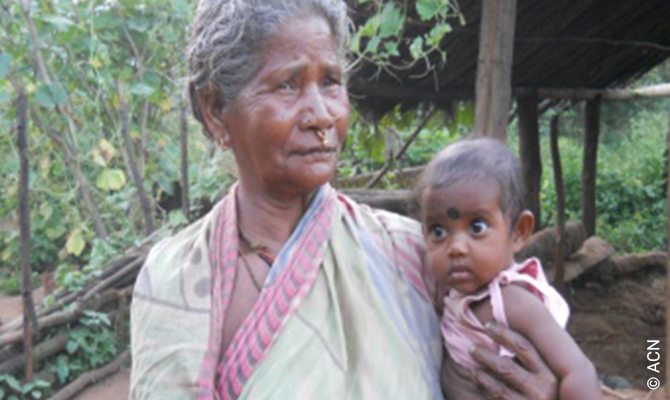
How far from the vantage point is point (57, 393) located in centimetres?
463

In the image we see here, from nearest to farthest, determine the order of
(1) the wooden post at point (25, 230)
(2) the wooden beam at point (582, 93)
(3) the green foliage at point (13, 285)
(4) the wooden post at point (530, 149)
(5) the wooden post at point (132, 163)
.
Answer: (1) the wooden post at point (25, 230)
(5) the wooden post at point (132, 163)
(2) the wooden beam at point (582, 93)
(4) the wooden post at point (530, 149)
(3) the green foliage at point (13, 285)

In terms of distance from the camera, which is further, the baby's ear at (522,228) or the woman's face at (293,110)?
the baby's ear at (522,228)

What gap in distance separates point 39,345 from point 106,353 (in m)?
0.49

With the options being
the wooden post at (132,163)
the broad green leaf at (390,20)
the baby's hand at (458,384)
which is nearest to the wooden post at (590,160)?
the broad green leaf at (390,20)

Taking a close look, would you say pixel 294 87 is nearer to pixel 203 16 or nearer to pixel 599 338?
pixel 203 16

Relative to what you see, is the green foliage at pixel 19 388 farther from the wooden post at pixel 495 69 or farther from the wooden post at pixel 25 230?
the wooden post at pixel 495 69

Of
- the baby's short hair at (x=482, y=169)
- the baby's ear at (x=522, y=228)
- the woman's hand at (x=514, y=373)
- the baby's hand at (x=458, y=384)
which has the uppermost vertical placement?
the baby's short hair at (x=482, y=169)

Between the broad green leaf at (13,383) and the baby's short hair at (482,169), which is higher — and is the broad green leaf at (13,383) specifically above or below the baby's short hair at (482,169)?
below

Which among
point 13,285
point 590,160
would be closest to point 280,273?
point 590,160

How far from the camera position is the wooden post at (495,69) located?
3.39 meters

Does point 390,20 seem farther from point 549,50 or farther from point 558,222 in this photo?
point 558,222

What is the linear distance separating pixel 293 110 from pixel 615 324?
240 inches

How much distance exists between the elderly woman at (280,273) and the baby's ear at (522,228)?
0.82 ft

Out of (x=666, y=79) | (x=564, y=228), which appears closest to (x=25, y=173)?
(x=564, y=228)
